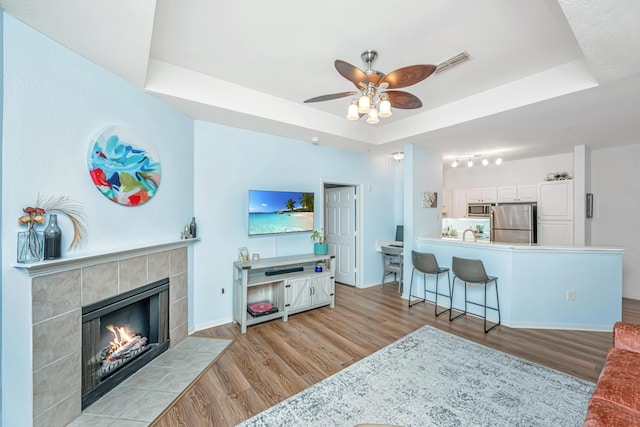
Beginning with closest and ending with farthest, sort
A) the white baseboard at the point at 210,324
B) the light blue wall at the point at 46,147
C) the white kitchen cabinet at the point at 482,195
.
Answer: the light blue wall at the point at 46,147
the white baseboard at the point at 210,324
the white kitchen cabinet at the point at 482,195


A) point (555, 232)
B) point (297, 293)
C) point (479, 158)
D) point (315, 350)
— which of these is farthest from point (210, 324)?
point (555, 232)

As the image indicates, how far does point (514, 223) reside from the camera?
520 cm

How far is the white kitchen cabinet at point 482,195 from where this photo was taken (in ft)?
18.8

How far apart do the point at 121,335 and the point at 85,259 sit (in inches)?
37.6

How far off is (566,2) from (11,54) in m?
3.23

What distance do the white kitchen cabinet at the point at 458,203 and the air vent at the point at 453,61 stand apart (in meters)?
4.43

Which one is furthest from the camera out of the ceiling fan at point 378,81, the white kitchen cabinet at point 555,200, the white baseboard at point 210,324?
the white kitchen cabinet at point 555,200

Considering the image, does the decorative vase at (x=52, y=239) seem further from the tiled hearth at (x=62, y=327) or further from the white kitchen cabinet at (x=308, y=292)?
the white kitchen cabinet at (x=308, y=292)

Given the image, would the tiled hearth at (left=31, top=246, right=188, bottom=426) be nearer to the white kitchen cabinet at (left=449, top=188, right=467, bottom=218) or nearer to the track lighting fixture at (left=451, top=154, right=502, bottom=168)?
the track lighting fixture at (left=451, top=154, right=502, bottom=168)

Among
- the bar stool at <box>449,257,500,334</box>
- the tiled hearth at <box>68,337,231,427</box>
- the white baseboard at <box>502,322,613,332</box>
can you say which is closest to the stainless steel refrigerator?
the white baseboard at <box>502,322,613,332</box>

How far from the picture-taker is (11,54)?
1561mm

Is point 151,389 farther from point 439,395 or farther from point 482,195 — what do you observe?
point 482,195

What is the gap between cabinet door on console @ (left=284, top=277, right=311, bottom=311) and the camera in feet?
11.6

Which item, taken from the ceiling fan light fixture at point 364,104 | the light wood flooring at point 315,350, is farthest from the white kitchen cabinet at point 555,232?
the ceiling fan light fixture at point 364,104
